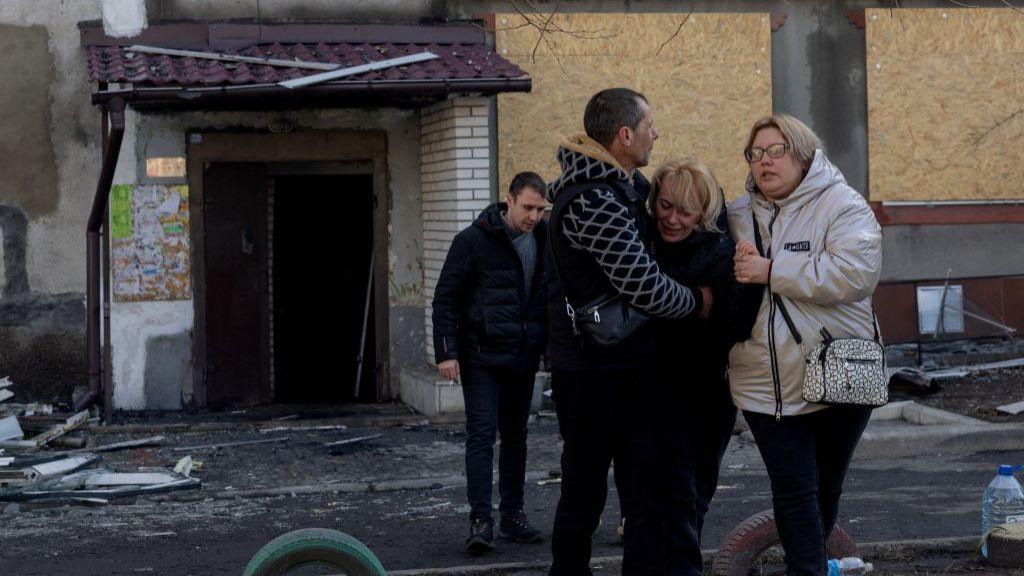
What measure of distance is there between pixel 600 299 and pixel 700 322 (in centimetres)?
40

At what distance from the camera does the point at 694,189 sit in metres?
5.12

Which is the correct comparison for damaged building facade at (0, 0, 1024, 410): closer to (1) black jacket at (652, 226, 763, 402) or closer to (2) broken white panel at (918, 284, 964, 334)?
(2) broken white panel at (918, 284, 964, 334)

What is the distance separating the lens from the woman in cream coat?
4.90m

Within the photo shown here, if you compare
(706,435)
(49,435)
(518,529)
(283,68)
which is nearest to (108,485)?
(49,435)

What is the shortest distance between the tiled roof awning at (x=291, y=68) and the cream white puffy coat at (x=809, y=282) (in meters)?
6.06

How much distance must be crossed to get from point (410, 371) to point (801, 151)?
7.63 m

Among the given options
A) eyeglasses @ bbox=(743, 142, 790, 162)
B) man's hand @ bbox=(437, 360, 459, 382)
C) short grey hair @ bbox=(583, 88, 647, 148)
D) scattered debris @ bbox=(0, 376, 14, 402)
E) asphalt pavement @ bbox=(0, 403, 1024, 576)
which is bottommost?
asphalt pavement @ bbox=(0, 403, 1024, 576)

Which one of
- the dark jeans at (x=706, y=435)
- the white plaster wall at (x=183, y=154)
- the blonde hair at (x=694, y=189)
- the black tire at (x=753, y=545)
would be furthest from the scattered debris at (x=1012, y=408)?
the blonde hair at (x=694, y=189)

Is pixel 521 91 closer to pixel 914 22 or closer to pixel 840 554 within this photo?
pixel 914 22

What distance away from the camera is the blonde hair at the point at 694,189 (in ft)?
16.8

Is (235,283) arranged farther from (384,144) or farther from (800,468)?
(800,468)

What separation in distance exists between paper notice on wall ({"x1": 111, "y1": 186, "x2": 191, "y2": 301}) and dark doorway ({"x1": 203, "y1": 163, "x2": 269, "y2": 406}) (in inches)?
11.3

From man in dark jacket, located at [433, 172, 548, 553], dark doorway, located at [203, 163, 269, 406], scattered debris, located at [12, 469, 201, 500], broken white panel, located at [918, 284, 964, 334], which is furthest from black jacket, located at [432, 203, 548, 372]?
broken white panel, located at [918, 284, 964, 334]

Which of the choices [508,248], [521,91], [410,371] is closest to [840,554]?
[508,248]
